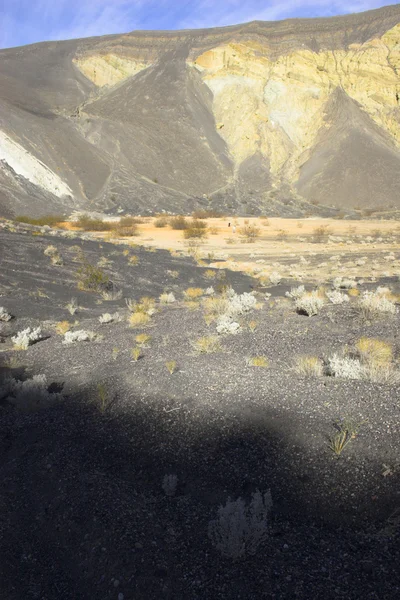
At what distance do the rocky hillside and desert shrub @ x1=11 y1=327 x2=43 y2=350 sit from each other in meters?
27.9

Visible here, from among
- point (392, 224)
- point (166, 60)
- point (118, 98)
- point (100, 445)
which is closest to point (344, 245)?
point (392, 224)

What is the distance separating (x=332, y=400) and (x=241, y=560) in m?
2.49

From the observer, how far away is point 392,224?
119ft

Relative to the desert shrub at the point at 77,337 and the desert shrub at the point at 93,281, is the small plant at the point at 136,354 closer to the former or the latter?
the desert shrub at the point at 77,337

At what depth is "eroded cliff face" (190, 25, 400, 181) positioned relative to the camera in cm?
5881

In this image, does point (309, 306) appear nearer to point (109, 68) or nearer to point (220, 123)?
point (220, 123)

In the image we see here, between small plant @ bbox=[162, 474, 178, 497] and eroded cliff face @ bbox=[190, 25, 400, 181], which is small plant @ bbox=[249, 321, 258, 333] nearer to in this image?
small plant @ bbox=[162, 474, 178, 497]

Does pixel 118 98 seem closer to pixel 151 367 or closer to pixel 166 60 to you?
pixel 166 60

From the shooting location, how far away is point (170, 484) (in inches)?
160

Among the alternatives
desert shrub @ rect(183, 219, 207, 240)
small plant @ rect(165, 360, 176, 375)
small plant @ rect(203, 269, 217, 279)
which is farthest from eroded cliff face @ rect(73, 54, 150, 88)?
small plant @ rect(165, 360, 176, 375)

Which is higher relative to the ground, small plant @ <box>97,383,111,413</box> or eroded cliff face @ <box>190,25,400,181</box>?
eroded cliff face @ <box>190,25,400,181</box>

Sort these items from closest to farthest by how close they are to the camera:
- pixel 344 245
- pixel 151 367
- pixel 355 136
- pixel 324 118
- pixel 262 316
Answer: pixel 151 367
pixel 262 316
pixel 344 245
pixel 355 136
pixel 324 118

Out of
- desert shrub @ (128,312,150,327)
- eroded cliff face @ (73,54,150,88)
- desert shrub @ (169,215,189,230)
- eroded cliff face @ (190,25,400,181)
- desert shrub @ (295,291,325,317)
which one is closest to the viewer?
desert shrub @ (295,291,325,317)

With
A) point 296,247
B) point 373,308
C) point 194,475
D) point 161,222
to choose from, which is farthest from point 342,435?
point 161,222
